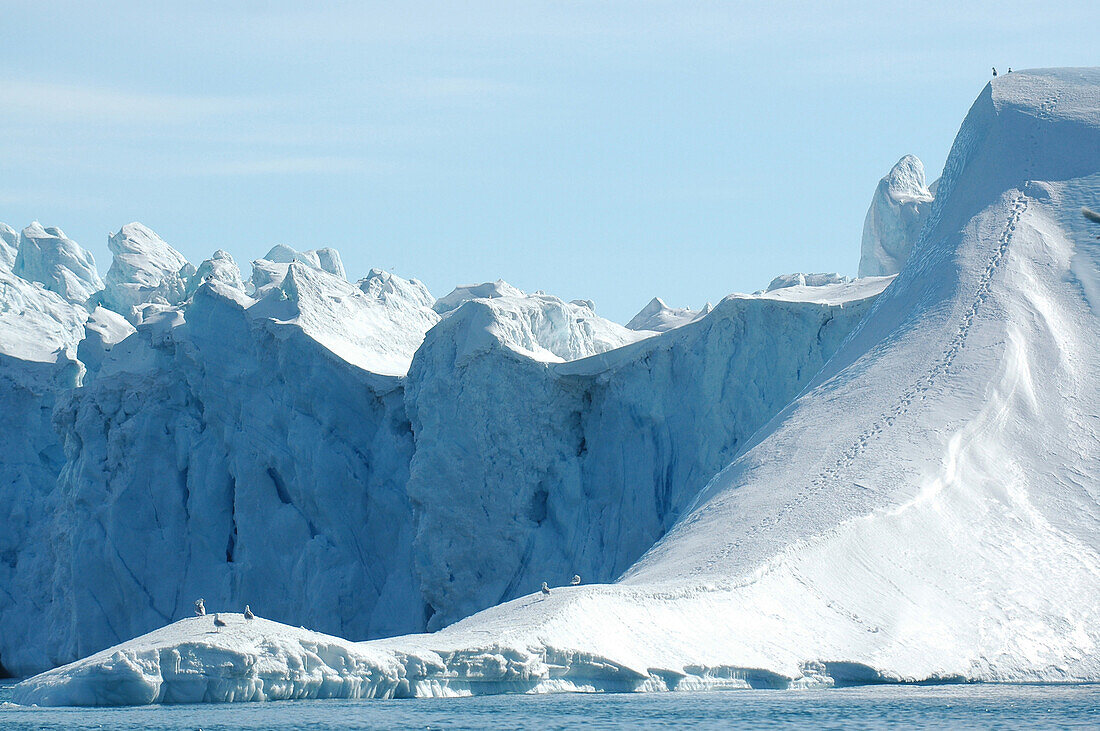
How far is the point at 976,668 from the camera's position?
1291 inches

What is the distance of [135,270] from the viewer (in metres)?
74.2

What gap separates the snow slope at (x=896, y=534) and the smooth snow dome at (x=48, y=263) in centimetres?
4316

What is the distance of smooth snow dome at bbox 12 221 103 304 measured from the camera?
81188 millimetres

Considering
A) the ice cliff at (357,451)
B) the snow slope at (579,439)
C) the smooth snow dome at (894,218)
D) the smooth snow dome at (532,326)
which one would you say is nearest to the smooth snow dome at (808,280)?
the smooth snow dome at (894,218)

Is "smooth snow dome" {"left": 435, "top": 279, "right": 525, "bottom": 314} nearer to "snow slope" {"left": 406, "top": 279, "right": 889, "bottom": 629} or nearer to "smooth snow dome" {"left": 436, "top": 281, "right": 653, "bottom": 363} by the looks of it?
"smooth snow dome" {"left": 436, "top": 281, "right": 653, "bottom": 363}

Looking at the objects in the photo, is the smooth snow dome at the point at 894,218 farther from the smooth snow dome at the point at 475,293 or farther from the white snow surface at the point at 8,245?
the white snow surface at the point at 8,245

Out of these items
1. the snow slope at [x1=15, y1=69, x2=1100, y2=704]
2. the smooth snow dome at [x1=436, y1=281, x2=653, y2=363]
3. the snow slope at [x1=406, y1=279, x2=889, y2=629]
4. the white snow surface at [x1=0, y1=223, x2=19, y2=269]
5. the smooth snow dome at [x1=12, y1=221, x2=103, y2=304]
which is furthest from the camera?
the white snow surface at [x1=0, y1=223, x2=19, y2=269]

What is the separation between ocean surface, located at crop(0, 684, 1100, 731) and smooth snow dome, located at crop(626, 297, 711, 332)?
3661 cm

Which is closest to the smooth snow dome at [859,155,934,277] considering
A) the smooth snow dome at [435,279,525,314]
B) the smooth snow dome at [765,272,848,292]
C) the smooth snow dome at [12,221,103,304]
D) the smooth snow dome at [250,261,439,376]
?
the smooth snow dome at [765,272,848,292]

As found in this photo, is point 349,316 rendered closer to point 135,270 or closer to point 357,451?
point 357,451

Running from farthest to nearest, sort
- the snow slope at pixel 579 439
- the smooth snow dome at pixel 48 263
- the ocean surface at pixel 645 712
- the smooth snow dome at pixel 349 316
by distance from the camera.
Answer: the smooth snow dome at pixel 48 263 < the smooth snow dome at pixel 349 316 < the snow slope at pixel 579 439 < the ocean surface at pixel 645 712

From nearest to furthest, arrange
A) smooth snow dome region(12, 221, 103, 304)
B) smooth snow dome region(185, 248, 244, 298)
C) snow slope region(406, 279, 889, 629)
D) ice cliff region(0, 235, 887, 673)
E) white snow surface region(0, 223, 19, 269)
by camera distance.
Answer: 1. snow slope region(406, 279, 889, 629)
2. ice cliff region(0, 235, 887, 673)
3. smooth snow dome region(185, 248, 244, 298)
4. smooth snow dome region(12, 221, 103, 304)
5. white snow surface region(0, 223, 19, 269)

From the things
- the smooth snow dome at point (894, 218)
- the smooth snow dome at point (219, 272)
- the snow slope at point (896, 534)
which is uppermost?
the smooth snow dome at point (894, 218)

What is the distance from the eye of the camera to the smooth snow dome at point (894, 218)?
73812 millimetres
